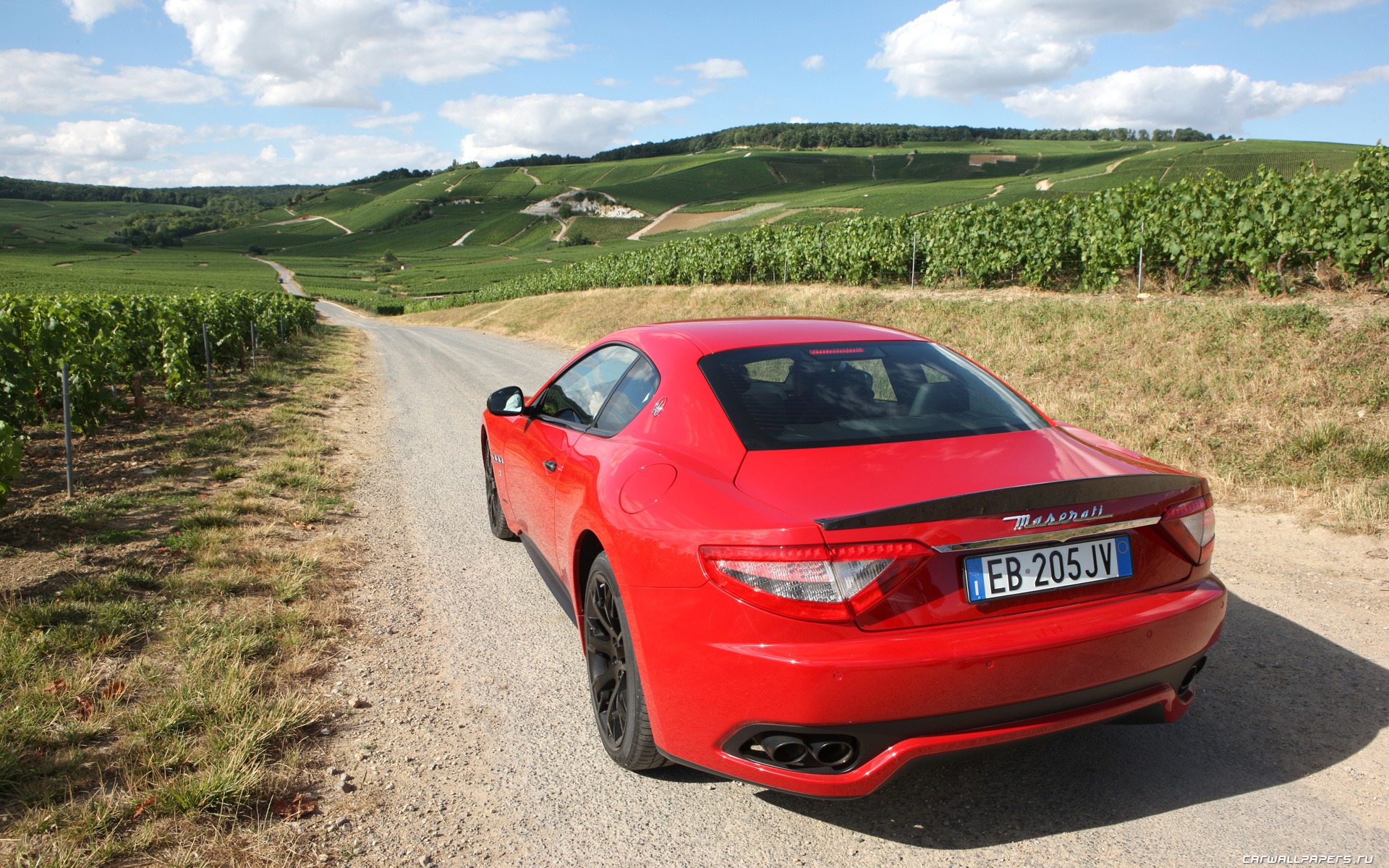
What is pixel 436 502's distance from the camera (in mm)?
6711

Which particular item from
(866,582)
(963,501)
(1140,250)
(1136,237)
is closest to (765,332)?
(963,501)

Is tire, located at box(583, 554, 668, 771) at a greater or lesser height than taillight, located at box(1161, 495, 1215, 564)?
lesser

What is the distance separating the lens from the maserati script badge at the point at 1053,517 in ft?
7.25

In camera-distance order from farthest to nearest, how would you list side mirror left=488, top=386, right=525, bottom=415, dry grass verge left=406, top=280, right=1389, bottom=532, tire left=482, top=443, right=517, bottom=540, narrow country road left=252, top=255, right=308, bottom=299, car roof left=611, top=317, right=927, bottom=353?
narrow country road left=252, top=255, right=308, bottom=299, dry grass verge left=406, top=280, right=1389, bottom=532, tire left=482, top=443, right=517, bottom=540, side mirror left=488, top=386, right=525, bottom=415, car roof left=611, top=317, right=927, bottom=353

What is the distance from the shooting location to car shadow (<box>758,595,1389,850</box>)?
253 cm

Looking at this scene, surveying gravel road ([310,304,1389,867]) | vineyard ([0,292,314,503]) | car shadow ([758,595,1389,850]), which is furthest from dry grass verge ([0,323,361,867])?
car shadow ([758,595,1389,850])

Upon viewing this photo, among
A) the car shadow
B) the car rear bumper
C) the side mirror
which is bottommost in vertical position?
the car shadow

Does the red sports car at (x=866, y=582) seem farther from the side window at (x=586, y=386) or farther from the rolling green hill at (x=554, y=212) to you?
the rolling green hill at (x=554, y=212)

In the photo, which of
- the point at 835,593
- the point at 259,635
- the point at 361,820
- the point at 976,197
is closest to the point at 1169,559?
the point at 835,593

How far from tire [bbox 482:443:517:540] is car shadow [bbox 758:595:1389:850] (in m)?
3.21

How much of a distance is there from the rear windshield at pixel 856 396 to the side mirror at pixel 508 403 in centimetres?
153

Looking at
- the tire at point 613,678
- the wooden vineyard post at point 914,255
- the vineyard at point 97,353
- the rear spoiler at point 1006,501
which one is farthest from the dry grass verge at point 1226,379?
the vineyard at point 97,353

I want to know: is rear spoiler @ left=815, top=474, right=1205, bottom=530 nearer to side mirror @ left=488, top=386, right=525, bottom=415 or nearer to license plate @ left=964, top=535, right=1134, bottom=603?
license plate @ left=964, top=535, right=1134, bottom=603

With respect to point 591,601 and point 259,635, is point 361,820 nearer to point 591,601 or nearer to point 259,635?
point 591,601
